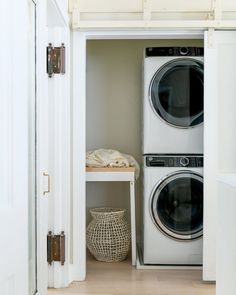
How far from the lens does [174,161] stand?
10.2 ft

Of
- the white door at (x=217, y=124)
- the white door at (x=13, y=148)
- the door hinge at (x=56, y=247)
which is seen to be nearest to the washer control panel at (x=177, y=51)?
the white door at (x=217, y=124)

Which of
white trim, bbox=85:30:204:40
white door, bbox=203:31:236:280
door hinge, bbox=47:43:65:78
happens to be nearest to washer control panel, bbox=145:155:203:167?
white door, bbox=203:31:236:280

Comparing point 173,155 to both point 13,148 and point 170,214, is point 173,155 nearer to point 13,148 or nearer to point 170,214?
point 170,214

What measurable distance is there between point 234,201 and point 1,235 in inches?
40.4

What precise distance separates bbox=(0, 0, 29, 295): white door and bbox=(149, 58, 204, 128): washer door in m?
1.95

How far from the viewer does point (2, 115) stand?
43.9 inches

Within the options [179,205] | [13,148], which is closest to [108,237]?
[179,205]

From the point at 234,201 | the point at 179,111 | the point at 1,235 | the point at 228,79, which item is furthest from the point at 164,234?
the point at 1,235

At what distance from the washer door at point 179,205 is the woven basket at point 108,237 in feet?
1.15

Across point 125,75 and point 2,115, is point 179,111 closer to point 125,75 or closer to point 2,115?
point 125,75

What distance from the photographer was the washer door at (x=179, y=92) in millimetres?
3125

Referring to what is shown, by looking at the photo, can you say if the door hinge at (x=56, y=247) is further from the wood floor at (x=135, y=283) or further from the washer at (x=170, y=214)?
the washer at (x=170, y=214)

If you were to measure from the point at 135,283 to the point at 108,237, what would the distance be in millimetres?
554

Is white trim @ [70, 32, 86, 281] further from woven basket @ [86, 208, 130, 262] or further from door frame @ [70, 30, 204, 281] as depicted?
woven basket @ [86, 208, 130, 262]
